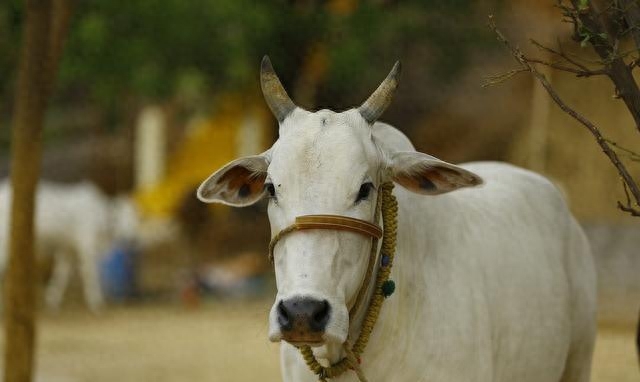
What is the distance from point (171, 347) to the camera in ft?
38.2

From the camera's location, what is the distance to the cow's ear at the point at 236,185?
409cm

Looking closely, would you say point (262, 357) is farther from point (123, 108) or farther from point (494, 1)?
point (123, 108)

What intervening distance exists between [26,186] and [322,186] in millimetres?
3046

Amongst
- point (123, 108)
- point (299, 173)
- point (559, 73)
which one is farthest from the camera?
point (123, 108)

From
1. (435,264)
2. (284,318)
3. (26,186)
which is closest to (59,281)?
(26,186)

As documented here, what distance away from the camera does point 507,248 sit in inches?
187

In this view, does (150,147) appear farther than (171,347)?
Yes

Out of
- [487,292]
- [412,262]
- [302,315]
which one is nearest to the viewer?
[302,315]

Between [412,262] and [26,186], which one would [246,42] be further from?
[412,262]

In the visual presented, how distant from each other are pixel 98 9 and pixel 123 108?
4849mm

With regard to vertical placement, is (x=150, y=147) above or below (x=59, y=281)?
above

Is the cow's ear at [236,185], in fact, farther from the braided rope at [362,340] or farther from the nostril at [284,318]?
the nostril at [284,318]

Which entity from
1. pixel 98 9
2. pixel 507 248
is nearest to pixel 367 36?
pixel 98 9

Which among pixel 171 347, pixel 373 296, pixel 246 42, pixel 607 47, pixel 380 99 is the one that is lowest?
pixel 171 347
